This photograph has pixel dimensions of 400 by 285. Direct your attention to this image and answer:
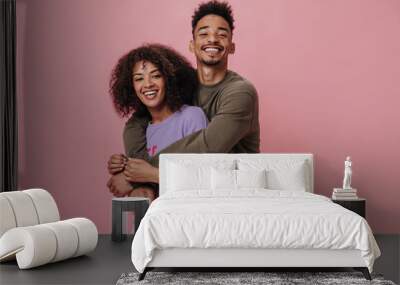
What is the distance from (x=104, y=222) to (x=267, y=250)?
9.47 feet

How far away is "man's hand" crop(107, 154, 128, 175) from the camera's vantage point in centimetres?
734

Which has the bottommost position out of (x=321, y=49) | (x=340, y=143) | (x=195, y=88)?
(x=340, y=143)

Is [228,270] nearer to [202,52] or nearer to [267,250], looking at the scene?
[267,250]

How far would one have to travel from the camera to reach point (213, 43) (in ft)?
23.7

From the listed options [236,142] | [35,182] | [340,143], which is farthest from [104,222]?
[340,143]

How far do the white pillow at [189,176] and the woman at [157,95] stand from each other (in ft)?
1.47

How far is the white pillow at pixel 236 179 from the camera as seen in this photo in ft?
21.3

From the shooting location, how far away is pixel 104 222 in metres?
7.40

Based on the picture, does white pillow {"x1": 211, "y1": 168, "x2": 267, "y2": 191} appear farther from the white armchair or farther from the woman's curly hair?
the white armchair

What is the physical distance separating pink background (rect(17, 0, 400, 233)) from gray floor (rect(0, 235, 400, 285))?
114 centimetres

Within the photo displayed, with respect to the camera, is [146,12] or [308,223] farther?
[146,12]

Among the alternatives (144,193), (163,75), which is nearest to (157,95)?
(163,75)

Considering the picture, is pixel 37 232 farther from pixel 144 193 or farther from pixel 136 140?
pixel 136 140

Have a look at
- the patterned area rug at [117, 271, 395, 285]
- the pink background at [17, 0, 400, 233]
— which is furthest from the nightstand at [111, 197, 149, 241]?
the patterned area rug at [117, 271, 395, 285]
